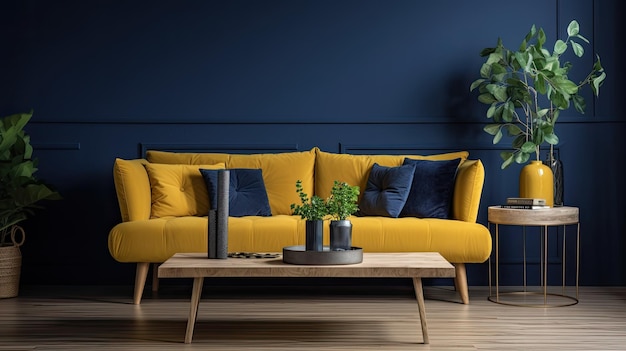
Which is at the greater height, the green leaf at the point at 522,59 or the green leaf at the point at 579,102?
the green leaf at the point at 522,59

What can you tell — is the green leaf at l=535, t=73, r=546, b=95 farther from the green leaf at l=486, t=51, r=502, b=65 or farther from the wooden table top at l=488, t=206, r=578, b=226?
the wooden table top at l=488, t=206, r=578, b=226

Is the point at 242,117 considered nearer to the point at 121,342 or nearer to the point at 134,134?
the point at 134,134

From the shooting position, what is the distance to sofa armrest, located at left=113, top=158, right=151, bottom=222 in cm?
469

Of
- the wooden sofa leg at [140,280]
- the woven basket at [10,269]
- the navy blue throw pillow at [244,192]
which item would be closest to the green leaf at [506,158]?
the navy blue throw pillow at [244,192]

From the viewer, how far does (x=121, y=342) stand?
350cm

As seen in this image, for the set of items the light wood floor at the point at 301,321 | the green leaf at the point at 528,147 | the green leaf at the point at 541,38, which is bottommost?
the light wood floor at the point at 301,321

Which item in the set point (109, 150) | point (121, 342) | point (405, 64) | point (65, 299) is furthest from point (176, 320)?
point (405, 64)

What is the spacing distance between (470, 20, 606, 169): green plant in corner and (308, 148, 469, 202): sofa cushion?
0.35m

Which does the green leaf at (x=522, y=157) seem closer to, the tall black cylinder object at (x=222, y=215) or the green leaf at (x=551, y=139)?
the green leaf at (x=551, y=139)

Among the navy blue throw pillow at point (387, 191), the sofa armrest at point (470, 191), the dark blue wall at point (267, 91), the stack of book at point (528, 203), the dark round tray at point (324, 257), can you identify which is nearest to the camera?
the dark round tray at point (324, 257)

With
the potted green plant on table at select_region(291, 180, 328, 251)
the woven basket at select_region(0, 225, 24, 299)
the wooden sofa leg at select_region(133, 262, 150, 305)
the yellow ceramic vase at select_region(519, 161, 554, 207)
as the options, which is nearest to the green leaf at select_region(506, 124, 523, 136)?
the yellow ceramic vase at select_region(519, 161, 554, 207)

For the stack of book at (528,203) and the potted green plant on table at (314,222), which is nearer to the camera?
the potted green plant on table at (314,222)

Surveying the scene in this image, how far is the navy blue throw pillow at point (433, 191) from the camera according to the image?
489 cm

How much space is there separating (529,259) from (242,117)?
2119mm
